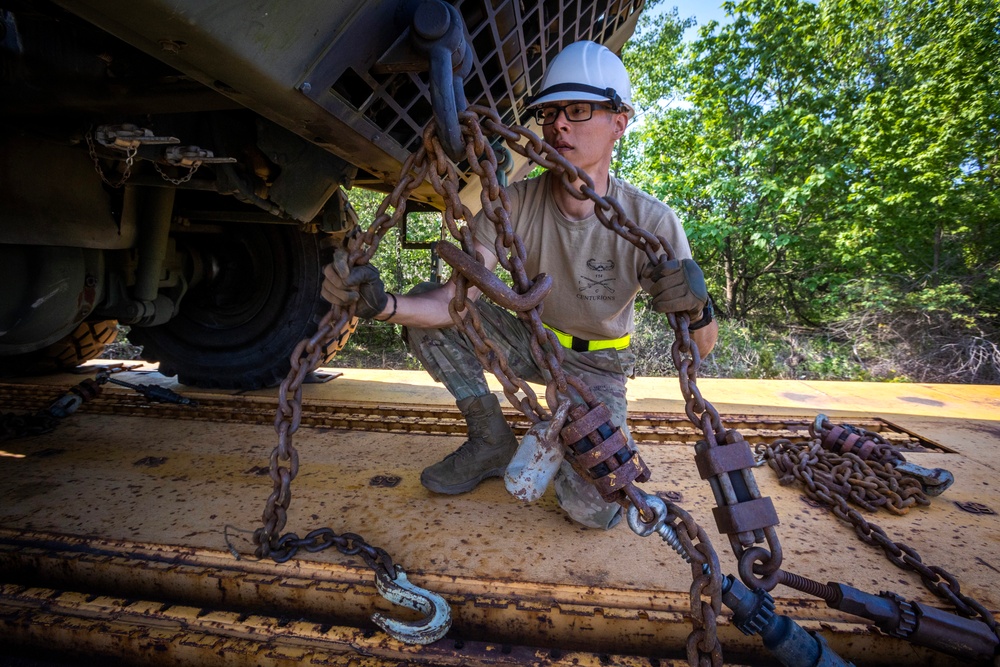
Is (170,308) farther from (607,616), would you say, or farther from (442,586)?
(607,616)

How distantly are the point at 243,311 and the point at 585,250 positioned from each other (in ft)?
7.26

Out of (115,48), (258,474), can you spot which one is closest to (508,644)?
(258,474)

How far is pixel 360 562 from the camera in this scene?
1501mm

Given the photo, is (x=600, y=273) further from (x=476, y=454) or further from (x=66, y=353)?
(x=66, y=353)

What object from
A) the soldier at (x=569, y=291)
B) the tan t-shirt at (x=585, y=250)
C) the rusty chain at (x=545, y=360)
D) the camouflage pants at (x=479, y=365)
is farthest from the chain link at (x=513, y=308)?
the camouflage pants at (x=479, y=365)

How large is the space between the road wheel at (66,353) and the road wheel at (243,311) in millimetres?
202

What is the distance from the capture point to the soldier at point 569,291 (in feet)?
5.88

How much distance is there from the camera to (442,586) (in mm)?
1431

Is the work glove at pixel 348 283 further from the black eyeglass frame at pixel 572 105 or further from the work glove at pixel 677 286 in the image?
the black eyeglass frame at pixel 572 105

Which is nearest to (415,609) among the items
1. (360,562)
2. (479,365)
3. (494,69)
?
(360,562)

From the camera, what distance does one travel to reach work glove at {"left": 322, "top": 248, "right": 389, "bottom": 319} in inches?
54.5

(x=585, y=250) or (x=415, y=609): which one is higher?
(x=585, y=250)

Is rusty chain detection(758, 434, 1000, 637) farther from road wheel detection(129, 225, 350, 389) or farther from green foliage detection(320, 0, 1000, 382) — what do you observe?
green foliage detection(320, 0, 1000, 382)

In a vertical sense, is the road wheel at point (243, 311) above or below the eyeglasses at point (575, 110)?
below
